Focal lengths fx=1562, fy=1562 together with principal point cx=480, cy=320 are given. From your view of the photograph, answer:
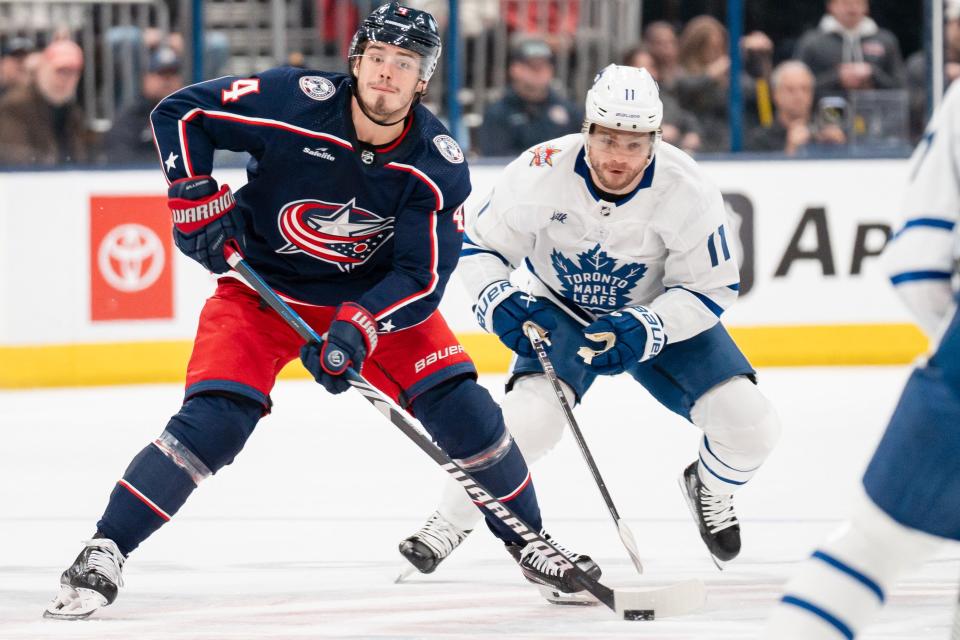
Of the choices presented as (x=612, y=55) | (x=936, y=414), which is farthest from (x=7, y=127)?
(x=936, y=414)

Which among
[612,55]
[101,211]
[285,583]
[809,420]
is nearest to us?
[285,583]

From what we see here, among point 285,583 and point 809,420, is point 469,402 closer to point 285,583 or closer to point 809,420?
point 285,583

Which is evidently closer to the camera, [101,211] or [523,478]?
[523,478]

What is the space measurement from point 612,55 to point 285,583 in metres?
3.72

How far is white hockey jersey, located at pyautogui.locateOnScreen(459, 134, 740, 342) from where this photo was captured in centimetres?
307

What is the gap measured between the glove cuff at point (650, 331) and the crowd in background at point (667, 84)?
3193mm

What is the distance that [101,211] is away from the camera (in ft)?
18.7

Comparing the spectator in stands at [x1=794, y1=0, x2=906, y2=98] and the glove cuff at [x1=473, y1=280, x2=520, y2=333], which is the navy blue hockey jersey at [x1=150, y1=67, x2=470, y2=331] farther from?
the spectator in stands at [x1=794, y1=0, x2=906, y2=98]

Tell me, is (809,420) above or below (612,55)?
below

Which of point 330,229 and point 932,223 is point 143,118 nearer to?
point 330,229

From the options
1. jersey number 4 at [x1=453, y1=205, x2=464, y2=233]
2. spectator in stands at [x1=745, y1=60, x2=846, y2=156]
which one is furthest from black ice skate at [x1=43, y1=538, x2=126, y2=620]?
spectator in stands at [x1=745, y1=60, x2=846, y2=156]

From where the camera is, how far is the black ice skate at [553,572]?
2883 millimetres

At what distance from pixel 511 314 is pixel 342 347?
1.57ft

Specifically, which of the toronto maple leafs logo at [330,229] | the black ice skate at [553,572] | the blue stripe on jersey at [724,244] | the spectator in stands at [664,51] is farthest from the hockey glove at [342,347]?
the spectator in stands at [664,51]
